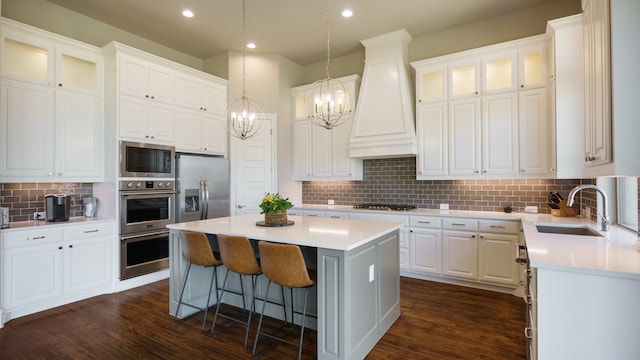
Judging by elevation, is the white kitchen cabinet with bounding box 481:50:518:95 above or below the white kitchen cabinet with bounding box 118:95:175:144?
above

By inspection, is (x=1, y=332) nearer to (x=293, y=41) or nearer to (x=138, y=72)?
(x=138, y=72)

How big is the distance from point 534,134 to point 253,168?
4.02 m

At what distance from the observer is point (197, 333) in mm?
2879

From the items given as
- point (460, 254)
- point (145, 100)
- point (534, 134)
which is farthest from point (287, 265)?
point (534, 134)

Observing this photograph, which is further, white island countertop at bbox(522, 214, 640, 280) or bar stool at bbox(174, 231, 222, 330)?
bar stool at bbox(174, 231, 222, 330)

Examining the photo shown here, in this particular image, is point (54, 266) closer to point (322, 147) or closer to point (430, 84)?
point (322, 147)

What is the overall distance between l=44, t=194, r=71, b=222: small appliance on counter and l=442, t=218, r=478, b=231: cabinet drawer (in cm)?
454

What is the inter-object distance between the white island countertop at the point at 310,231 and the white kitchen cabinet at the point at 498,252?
162 centimetres

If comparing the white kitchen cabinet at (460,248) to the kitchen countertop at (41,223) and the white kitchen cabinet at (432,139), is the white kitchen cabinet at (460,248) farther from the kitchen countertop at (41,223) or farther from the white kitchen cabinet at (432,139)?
the kitchen countertop at (41,223)

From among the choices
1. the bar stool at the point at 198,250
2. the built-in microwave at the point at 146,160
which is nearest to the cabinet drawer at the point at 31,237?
the built-in microwave at the point at 146,160

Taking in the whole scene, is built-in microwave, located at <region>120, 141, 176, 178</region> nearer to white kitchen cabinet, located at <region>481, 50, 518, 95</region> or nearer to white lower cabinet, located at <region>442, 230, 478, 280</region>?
white lower cabinet, located at <region>442, 230, 478, 280</region>

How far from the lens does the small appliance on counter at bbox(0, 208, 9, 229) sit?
321 cm

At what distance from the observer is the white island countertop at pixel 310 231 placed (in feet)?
7.52

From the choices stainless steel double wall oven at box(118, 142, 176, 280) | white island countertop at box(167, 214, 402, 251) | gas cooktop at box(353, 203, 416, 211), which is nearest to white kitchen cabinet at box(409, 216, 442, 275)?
gas cooktop at box(353, 203, 416, 211)
